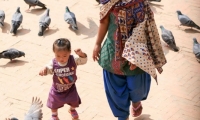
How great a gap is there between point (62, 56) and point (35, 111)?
0.85 metres

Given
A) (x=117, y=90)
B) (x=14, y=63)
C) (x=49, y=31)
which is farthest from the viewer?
(x=49, y=31)

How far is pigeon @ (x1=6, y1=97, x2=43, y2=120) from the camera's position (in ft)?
19.2

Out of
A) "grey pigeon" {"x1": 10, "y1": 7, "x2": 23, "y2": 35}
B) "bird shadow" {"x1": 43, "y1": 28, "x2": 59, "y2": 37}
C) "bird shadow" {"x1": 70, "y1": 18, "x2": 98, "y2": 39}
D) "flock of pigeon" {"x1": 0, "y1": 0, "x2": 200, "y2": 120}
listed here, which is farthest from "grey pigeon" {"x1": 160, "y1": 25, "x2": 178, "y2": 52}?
"grey pigeon" {"x1": 10, "y1": 7, "x2": 23, "y2": 35}

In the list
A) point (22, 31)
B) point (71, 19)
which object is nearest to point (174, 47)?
point (71, 19)

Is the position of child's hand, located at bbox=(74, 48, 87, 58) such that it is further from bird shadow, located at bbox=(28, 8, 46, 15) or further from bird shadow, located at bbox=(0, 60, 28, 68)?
bird shadow, located at bbox=(28, 8, 46, 15)

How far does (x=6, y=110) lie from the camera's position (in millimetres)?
6527

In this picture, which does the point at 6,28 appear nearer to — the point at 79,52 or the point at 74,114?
the point at 74,114

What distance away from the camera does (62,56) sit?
558cm

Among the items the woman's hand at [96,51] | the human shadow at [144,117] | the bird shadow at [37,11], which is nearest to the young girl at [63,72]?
the woman's hand at [96,51]

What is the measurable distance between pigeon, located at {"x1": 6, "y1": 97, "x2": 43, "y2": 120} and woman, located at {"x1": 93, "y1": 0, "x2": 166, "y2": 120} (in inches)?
34.3

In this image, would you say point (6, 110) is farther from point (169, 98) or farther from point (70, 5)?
point (70, 5)

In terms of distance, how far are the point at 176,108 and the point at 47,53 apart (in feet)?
7.96

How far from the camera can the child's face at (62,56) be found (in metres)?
5.54

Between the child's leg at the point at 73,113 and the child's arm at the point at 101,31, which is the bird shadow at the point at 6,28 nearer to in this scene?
the child's leg at the point at 73,113
